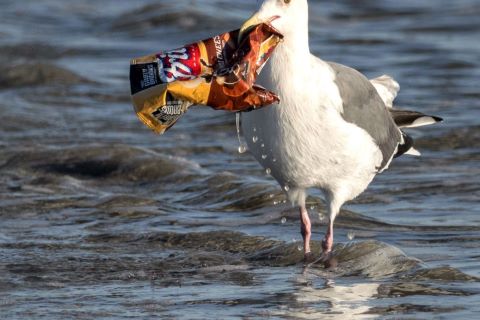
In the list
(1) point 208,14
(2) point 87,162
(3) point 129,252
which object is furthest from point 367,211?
(1) point 208,14

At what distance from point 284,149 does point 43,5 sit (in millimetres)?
12491

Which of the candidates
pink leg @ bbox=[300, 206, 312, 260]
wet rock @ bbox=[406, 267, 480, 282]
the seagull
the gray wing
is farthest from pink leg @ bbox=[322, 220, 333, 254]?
wet rock @ bbox=[406, 267, 480, 282]

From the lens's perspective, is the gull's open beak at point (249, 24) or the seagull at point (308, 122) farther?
the seagull at point (308, 122)

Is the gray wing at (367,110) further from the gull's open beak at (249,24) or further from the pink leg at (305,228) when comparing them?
the gull's open beak at (249,24)

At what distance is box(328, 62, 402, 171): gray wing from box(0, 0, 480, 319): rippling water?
573mm

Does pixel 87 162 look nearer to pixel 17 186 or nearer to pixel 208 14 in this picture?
pixel 17 186

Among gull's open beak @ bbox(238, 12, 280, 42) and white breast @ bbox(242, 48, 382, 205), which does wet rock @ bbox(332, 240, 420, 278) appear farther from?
gull's open beak @ bbox(238, 12, 280, 42)

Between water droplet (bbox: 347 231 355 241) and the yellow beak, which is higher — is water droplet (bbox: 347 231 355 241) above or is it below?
below

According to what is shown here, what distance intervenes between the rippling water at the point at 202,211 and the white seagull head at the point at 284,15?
129 cm

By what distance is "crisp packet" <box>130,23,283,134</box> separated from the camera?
5242 millimetres

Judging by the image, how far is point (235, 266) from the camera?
20.9 feet

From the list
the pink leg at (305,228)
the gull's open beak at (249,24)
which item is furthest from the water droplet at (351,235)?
the gull's open beak at (249,24)

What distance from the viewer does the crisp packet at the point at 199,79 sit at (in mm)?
5242

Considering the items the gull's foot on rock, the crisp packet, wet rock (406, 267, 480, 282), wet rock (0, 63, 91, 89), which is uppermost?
the crisp packet
